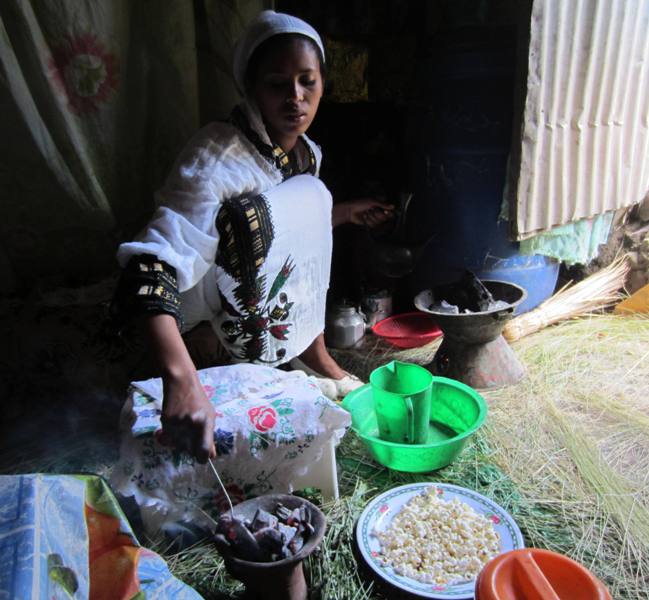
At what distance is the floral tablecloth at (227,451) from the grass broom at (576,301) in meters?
1.43

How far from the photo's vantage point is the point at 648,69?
247 centimetres

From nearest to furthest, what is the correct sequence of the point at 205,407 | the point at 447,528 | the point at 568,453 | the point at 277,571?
the point at 277,571 → the point at 205,407 → the point at 447,528 → the point at 568,453

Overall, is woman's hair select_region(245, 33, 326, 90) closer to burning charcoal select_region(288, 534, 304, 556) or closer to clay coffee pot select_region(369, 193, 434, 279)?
clay coffee pot select_region(369, 193, 434, 279)

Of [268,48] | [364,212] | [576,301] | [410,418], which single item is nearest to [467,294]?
[364,212]

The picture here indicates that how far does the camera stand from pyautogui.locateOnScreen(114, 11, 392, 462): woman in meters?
1.31

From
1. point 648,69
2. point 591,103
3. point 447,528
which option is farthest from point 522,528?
point 648,69

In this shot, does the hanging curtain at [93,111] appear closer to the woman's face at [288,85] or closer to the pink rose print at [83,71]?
the pink rose print at [83,71]

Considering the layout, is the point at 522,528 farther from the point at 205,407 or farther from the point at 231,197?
the point at 231,197

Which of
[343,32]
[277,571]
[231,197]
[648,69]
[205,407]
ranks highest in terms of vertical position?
[343,32]

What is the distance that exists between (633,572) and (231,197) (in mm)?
1461

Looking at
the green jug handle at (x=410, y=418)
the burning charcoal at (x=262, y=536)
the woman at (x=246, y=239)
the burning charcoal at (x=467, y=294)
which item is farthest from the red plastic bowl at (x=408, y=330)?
the burning charcoal at (x=262, y=536)

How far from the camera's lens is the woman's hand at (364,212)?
2244 mm

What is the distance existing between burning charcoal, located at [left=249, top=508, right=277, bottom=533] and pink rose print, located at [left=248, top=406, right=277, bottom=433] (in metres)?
0.25

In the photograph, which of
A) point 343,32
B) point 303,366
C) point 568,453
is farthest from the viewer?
point 343,32
